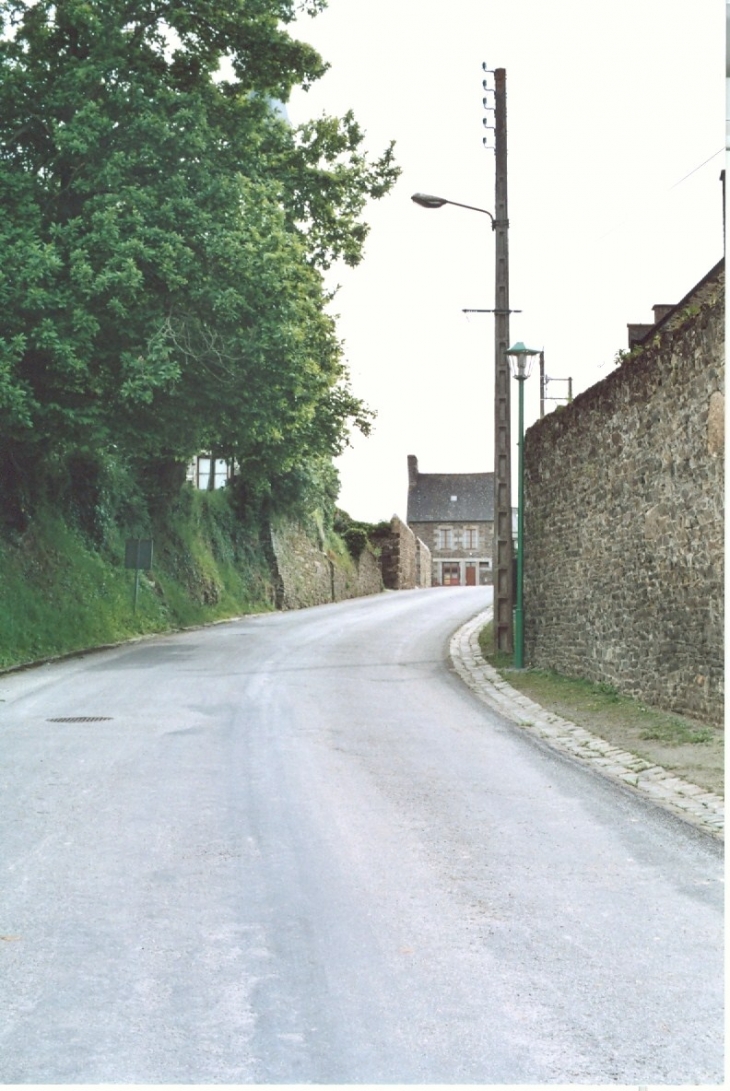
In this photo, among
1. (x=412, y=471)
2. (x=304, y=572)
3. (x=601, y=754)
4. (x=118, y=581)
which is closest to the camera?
(x=601, y=754)

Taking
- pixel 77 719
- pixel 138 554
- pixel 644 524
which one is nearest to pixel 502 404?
pixel 644 524

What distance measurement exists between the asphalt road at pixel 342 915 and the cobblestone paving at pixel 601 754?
31cm

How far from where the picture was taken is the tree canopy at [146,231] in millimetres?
17547

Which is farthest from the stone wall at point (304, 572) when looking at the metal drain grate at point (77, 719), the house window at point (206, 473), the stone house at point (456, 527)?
the stone house at point (456, 527)

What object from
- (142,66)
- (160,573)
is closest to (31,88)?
(142,66)

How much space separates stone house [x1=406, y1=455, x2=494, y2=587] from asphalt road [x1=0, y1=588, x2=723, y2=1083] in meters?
74.5

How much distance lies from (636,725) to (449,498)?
7652 centimetres

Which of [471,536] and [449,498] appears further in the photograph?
[449,498]

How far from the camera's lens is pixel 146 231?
1781cm

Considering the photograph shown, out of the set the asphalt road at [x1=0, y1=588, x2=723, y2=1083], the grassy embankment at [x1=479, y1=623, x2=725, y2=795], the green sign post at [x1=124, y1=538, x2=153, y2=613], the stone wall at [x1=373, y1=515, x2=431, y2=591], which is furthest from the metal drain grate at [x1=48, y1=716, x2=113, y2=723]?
the stone wall at [x1=373, y1=515, x2=431, y2=591]

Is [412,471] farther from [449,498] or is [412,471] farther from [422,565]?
[422,565]

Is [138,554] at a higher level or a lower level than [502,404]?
lower

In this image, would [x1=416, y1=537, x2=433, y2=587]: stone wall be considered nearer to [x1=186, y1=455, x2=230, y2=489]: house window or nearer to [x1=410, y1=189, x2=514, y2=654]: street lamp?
[x1=186, y1=455, x2=230, y2=489]: house window

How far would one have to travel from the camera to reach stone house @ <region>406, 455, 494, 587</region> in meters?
85.2
